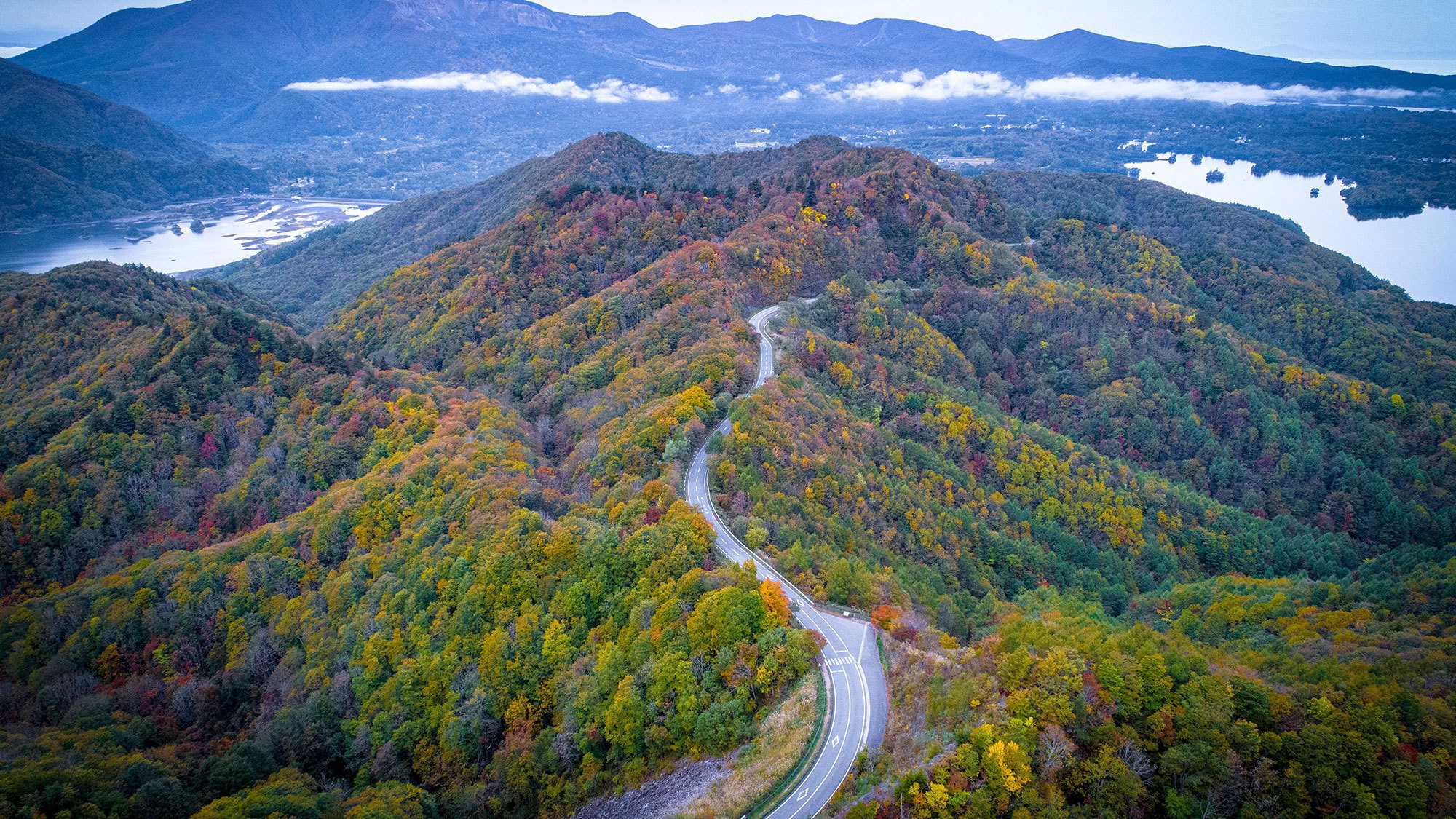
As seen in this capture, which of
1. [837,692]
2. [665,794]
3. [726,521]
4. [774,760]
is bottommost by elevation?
[665,794]

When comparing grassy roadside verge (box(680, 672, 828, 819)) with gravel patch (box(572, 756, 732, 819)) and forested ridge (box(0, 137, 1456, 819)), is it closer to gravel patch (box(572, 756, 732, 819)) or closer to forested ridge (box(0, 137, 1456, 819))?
gravel patch (box(572, 756, 732, 819))

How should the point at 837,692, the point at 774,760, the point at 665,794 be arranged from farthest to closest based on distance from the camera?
the point at 837,692, the point at 665,794, the point at 774,760

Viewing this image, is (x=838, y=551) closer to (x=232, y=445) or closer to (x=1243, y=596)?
(x=1243, y=596)

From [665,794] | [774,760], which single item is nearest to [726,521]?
[774,760]

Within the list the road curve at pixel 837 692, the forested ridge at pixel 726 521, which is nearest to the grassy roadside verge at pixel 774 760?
the road curve at pixel 837 692

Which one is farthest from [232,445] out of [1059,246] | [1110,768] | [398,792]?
[1059,246]

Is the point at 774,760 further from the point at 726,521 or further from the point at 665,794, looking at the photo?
the point at 726,521

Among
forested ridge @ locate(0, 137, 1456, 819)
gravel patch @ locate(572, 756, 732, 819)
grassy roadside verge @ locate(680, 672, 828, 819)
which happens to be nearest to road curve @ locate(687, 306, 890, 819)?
grassy roadside verge @ locate(680, 672, 828, 819)
